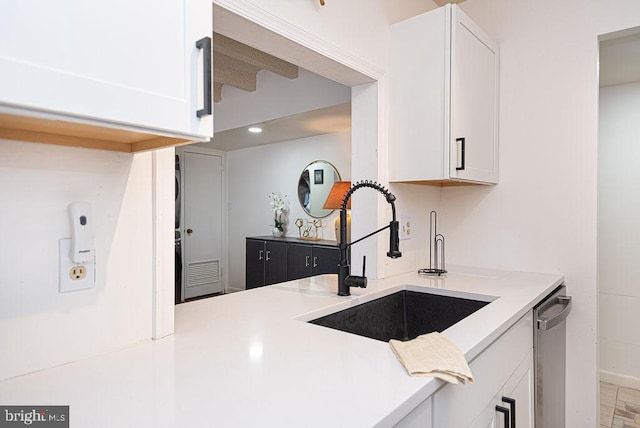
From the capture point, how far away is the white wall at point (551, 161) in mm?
1882

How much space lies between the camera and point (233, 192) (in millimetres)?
5508

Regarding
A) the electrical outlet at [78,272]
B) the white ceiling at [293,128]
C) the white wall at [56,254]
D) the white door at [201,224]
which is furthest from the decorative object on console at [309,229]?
the electrical outlet at [78,272]

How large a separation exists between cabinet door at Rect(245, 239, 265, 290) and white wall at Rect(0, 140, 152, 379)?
10.7 ft

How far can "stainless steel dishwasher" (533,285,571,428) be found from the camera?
1.53 meters

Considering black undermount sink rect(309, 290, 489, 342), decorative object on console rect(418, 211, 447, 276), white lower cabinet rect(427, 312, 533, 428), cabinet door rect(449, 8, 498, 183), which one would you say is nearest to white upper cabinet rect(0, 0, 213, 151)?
white lower cabinet rect(427, 312, 533, 428)

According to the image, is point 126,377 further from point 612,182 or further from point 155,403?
point 612,182

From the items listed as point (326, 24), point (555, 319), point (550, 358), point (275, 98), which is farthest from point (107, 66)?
point (275, 98)

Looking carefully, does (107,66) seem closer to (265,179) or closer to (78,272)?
(78,272)

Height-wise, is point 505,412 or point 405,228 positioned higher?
point 405,228

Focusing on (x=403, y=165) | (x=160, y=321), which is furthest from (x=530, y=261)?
(x=160, y=321)

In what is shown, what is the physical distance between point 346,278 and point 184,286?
412cm

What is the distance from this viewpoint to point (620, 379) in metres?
2.81

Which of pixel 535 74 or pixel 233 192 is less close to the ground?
pixel 535 74

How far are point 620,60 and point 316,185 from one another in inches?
110
